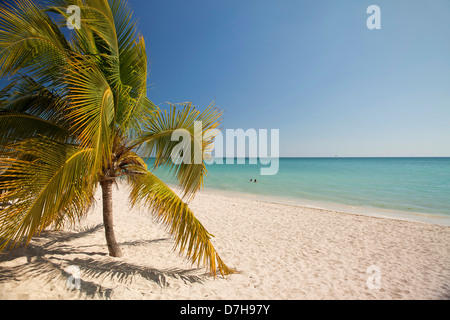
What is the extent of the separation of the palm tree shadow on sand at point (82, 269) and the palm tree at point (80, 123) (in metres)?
0.44

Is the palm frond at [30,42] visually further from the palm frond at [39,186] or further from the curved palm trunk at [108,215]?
the curved palm trunk at [108,215]

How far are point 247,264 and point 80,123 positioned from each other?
4.28 meters

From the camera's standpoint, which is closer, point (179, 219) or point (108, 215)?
point (179, 219)

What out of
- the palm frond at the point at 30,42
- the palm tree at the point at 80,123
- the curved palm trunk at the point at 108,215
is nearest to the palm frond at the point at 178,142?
the palm tree at the point at 80,123

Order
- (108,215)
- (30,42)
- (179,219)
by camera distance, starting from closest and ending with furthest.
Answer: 1. (30,42)
2. (179,219)
3. (108,215)

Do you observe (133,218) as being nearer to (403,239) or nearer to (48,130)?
(48,130)

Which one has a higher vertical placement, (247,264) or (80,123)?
(80,123)

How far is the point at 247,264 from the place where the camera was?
4500 mm

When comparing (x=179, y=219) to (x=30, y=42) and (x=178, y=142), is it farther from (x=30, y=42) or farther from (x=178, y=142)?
(x=30, y=42)

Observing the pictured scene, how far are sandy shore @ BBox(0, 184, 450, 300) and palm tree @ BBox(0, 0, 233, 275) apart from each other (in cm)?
55

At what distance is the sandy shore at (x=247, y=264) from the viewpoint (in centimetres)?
312

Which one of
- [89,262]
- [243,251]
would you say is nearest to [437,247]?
[243,251]

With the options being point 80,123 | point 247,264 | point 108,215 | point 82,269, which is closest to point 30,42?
point 80,123
